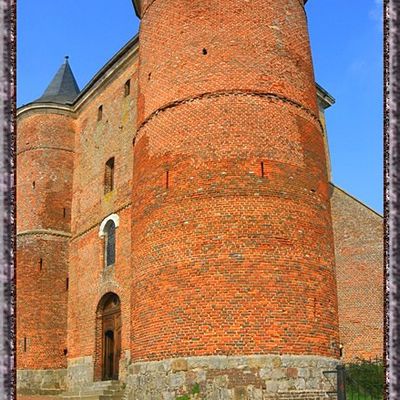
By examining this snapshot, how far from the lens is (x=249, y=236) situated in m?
13.1

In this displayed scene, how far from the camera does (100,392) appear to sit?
17250 millimetres

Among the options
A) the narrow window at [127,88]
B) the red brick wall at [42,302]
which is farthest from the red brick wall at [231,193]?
the red brick wall at [42,302]

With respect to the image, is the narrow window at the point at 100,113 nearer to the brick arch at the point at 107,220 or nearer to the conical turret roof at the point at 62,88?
the conical turret roof at the point at 62,88

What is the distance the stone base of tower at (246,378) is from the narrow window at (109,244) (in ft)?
23.2

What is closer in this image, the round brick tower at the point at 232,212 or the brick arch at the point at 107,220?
the round brick tower at the point at 232,212

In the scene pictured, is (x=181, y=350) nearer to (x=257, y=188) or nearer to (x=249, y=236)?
(x=249, y=236)

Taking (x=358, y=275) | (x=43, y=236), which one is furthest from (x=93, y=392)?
(x=358, y=275)

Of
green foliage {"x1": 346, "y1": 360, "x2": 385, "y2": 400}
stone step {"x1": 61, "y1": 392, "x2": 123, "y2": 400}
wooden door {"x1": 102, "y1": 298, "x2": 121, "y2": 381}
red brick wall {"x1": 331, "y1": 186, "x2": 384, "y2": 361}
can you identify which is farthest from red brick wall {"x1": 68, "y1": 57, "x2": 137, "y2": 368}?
red brick wall {"x1": 331, "y1": 186, "x2": 384, "y2": 361}

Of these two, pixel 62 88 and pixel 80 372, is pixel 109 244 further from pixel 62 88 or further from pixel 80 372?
pixel 62 88

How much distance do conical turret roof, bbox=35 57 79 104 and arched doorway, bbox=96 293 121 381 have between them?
1021 cm

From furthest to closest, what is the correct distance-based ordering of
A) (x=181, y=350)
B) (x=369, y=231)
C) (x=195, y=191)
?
(x=369, y=231), (x=195, y=191), (x=181, y=350)

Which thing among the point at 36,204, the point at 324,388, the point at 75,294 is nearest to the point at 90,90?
the point at 36,204

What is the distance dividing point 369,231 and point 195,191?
1005cm

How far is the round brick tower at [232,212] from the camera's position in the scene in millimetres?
12500
